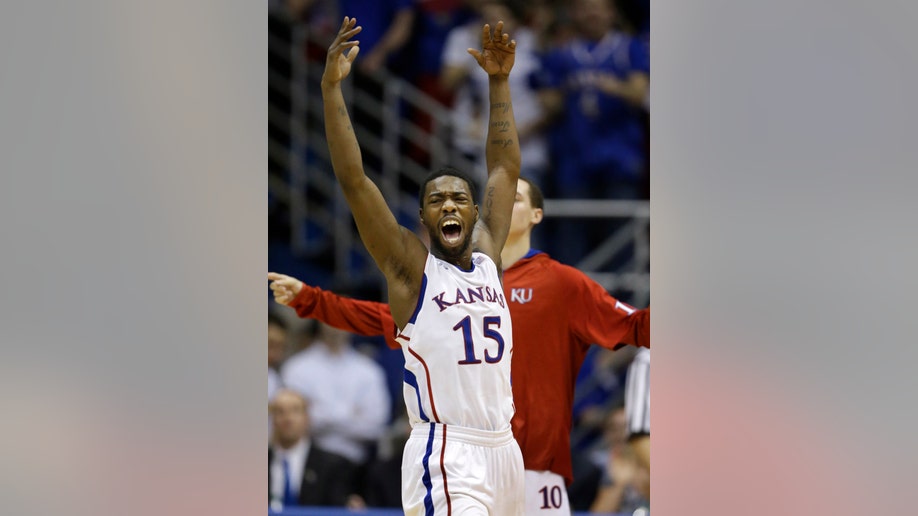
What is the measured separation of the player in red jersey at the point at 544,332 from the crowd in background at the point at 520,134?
248 cm

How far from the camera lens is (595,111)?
30.5 feet

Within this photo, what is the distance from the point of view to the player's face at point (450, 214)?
455cm

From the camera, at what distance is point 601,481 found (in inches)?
325

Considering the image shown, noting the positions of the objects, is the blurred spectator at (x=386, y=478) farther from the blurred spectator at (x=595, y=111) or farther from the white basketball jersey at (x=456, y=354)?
the white basketball jersey at (x=456, y=354)

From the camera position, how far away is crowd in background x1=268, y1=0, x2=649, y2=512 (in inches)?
342

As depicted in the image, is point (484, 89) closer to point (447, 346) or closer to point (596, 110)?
point (596, 110)

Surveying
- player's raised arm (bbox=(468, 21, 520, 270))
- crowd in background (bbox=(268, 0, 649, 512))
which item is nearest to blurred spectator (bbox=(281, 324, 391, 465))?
crowd in background (bbox=(268, 0, 649, 512))

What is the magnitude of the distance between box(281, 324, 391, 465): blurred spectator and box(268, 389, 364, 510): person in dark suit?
33 cm

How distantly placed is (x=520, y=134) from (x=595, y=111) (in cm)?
57

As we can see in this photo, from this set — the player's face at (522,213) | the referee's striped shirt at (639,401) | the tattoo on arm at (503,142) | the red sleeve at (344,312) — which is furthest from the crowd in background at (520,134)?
the tattoo on arm at (503,142)

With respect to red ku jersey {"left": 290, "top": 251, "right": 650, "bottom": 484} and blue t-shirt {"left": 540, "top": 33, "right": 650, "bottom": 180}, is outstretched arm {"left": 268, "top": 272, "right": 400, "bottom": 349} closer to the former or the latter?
red ku jersey {"left": 290, "top": 251, "right": 650, "bottom": 484}

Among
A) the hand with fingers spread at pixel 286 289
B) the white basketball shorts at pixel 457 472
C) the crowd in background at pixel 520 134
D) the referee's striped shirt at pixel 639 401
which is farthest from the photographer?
the crowd in background at pixel 520 134
